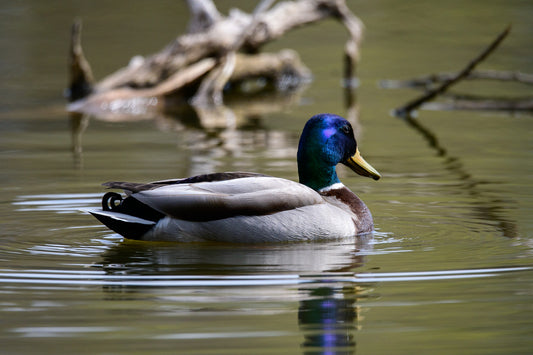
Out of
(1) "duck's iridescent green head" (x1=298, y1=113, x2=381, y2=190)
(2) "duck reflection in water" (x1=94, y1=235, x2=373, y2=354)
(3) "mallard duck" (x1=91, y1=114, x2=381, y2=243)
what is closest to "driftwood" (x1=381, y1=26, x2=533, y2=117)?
(1) "duck's iridescent green head" (x1=298, y1=113, x2=381, y2=190)

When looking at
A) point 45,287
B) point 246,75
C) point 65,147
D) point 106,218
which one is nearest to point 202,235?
point 106,218

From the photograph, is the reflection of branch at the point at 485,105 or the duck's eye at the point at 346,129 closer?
the duck's eye at the point at 346,129

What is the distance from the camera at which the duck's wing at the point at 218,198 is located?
7.16m

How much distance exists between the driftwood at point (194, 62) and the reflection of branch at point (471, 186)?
11.9 feet

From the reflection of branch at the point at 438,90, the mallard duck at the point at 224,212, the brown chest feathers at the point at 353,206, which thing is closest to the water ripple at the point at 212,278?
the mallard duck at the point at 224,212

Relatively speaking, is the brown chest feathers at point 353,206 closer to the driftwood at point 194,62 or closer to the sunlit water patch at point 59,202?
the sunlit water patch at point 59,202

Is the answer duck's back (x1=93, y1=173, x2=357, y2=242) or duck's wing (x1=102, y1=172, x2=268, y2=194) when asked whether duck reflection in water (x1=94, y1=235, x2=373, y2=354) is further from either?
duck's wing (x1=102, y1=172, x2=268, y2=194)

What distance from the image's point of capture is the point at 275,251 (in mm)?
7129

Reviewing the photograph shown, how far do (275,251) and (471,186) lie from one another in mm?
3141

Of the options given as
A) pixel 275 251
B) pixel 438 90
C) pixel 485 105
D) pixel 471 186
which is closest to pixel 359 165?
pixel 275 251

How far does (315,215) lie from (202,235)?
0.82 meters

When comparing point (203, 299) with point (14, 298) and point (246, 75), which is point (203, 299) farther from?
point (246, 75)

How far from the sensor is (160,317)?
17.7 ft

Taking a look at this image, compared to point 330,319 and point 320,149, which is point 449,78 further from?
point 330,319
